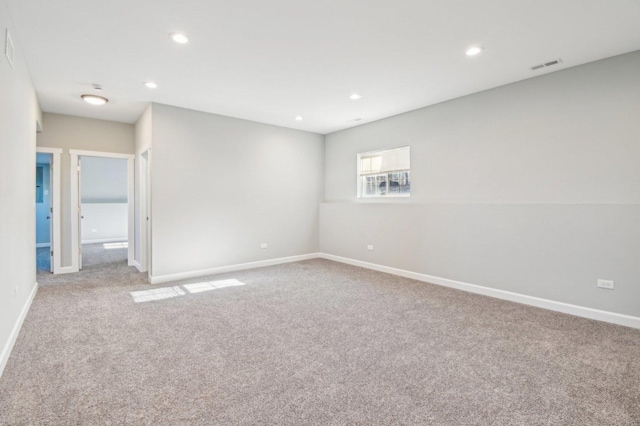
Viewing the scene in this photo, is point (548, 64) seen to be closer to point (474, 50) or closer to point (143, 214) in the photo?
point (474, 50)

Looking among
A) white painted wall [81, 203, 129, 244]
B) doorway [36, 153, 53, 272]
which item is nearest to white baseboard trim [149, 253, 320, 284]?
doorway [36, 153, 53, 272]

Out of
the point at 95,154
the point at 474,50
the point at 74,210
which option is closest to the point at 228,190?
the point at 95,154

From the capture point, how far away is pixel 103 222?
31.1 ft

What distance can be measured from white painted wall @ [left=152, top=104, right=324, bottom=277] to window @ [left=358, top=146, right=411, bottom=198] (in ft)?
3.69

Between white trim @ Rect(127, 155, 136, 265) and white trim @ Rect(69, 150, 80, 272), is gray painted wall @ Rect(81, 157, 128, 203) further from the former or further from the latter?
white trim @ Rect(69, 150, 80, 272)

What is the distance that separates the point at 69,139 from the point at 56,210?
4.14 feet

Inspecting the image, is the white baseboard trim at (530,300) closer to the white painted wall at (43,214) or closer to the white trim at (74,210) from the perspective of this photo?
the white trim at (74,210)

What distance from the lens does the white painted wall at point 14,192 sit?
7.93 feet

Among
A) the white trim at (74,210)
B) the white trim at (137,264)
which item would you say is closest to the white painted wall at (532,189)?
the white trim at (137,264)

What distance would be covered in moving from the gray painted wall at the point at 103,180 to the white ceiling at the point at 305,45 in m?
5.13

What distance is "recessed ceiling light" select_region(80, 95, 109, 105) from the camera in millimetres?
4385

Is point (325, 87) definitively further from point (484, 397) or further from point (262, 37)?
point (484, 397)

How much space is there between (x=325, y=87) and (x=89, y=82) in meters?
3.02

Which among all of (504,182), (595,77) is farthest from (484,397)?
(595,77)
